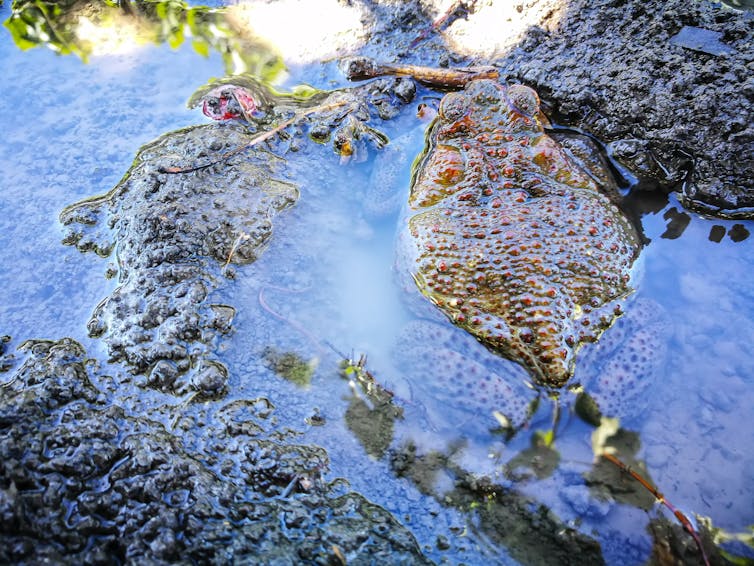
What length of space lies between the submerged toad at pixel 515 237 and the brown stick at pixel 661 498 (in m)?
0.42

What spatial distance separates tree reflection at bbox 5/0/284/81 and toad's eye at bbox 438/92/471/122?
4.94 feet

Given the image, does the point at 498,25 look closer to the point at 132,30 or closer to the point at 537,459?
the point at 132,30

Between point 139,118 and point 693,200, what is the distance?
3688 millimetres

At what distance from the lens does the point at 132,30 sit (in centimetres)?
417

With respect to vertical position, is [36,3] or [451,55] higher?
[36,3]

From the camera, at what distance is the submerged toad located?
8.02ft

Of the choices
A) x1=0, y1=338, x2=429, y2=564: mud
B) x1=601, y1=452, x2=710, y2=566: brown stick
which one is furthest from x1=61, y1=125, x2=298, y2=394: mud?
x1=601, y1=452, x2=710, y2=566: brown stick

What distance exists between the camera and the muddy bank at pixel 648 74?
Answer: 9.64 ft

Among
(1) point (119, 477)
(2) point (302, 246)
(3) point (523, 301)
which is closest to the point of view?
(1) point (119, 477)

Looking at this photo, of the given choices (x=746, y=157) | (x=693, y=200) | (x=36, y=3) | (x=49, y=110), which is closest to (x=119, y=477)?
(x=49, y=110)

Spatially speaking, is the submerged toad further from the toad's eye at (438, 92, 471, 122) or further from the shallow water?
the shallow water

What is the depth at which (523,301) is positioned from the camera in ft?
8.01

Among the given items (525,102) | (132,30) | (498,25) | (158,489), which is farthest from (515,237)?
(132,30)

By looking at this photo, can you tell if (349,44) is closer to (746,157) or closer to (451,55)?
(451,55)
